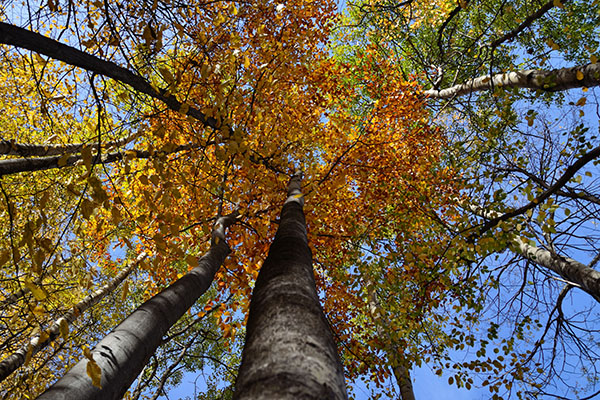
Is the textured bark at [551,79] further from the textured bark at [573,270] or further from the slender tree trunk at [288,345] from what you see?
the slender tree trunk at [288,345]

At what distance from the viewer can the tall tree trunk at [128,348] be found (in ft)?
5.68

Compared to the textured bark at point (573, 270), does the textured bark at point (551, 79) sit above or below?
above

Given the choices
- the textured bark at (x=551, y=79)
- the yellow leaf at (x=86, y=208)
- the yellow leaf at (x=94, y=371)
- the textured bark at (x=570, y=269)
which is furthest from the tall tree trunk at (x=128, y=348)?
the textured bark at (x=551, y=79)

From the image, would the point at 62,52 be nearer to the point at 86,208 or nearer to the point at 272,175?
the point at 86,208

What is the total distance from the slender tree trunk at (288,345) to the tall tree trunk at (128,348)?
1258 mm

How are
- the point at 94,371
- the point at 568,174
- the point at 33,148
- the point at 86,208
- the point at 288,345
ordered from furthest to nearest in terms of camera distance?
the point at 33,148
the point at 568,174
the point at 86,208
the point at 94,371
the point at 288,345

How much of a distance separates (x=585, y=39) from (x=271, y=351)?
1467 cm

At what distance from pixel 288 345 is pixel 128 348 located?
5.78ft

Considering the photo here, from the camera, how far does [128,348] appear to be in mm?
2098

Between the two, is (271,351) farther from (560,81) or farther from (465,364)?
(560,81)

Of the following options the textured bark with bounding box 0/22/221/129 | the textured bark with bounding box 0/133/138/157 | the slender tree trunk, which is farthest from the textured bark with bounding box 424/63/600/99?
the textured bark with bounding box 0/133/138/157

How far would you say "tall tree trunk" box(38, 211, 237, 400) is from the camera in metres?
1.73

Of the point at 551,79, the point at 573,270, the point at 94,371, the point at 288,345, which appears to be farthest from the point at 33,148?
the point at 573,270

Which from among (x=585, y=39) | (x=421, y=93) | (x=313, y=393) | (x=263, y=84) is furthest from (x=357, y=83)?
(x=313, y=393)
